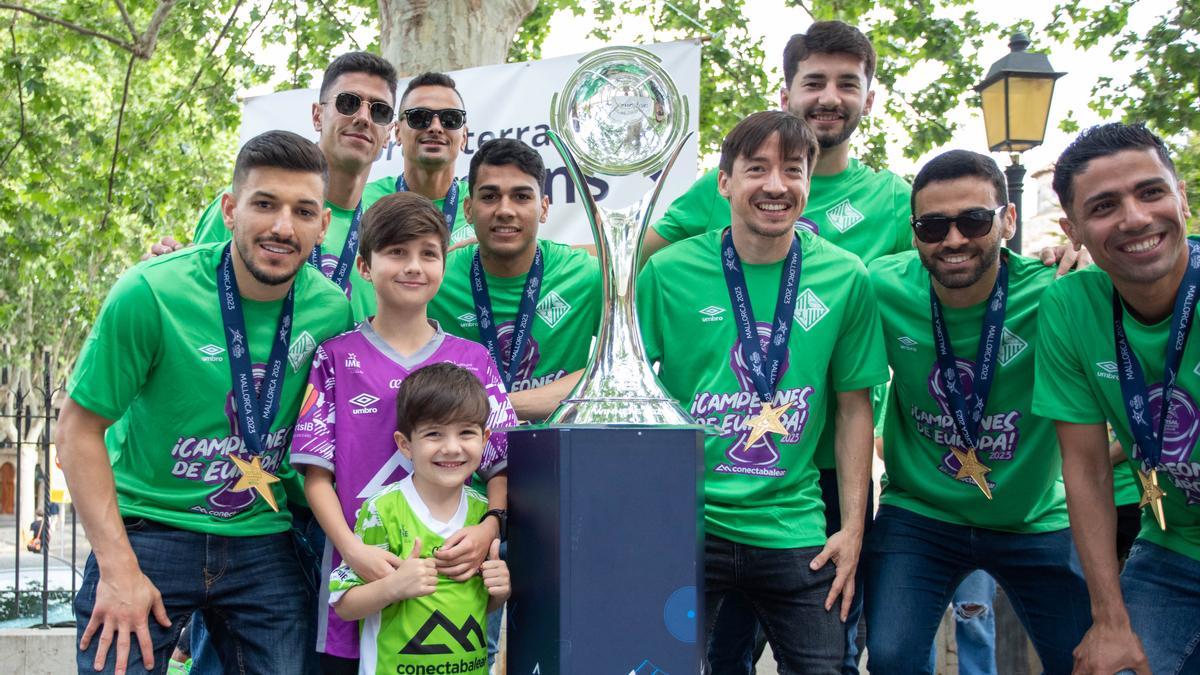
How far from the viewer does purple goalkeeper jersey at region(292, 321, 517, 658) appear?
2.94 meters

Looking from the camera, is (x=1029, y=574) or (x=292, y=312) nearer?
(x=292, y=312)

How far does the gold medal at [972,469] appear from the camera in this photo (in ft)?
11.1

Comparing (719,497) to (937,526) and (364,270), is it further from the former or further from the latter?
(364,270)

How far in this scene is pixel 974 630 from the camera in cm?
502

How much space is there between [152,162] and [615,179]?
1058 centimetres

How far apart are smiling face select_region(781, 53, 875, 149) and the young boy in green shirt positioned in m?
1.98

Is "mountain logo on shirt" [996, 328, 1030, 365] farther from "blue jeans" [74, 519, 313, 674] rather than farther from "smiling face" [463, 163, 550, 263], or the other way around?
"blue jeans" [74, 519, 313, 674]

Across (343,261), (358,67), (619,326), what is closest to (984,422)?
(619,326)

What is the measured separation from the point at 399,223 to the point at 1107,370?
83.5 inches

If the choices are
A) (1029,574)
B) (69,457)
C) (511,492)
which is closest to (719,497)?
(511,492)

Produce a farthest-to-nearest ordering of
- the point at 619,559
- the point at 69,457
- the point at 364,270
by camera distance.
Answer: the point at 364,270
the point at 69,457
the point at 619,559

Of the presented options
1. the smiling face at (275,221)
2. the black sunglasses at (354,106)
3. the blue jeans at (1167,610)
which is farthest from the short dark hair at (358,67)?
the blue jeans at (1167,610)

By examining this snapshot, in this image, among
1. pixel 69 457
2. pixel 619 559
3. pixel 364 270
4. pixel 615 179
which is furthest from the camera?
pixel 364 270

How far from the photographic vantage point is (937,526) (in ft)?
11.6
